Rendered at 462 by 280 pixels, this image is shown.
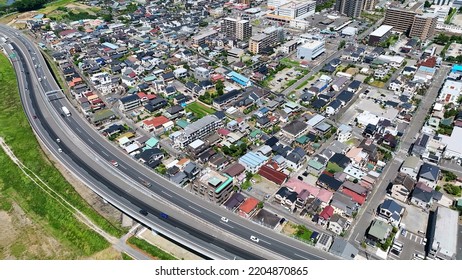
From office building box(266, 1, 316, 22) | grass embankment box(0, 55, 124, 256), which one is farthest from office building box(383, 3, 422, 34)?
grass embankment box(0, 55, 124, 256)

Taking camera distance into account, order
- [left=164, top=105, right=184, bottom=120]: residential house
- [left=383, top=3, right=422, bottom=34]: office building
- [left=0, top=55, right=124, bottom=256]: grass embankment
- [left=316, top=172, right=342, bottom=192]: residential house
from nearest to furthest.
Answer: [left=0, top=55, right=124, bottom=256]: grass embankment, [left=316, top=172, right=342, bottom=192]: residential house, [left=164, top=105, right=184, bottom=120]: residential house, [left=383, top=3, right=422, bottom=34]: office building

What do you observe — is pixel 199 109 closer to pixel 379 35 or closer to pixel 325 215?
pixel 325 215

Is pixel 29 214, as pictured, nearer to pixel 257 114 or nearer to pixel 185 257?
pixel 185 257

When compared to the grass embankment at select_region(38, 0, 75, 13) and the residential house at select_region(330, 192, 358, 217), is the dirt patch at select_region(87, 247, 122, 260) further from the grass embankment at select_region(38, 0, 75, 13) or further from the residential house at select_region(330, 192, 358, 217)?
the grass embankment at select_region(38, 0, 75, 13)

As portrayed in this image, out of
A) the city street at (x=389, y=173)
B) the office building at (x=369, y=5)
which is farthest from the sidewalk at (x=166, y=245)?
the office building at (x=369, y=5)

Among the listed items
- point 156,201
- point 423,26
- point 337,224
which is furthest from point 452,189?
point 423,26

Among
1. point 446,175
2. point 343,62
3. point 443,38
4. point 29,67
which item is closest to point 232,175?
point 446,175
